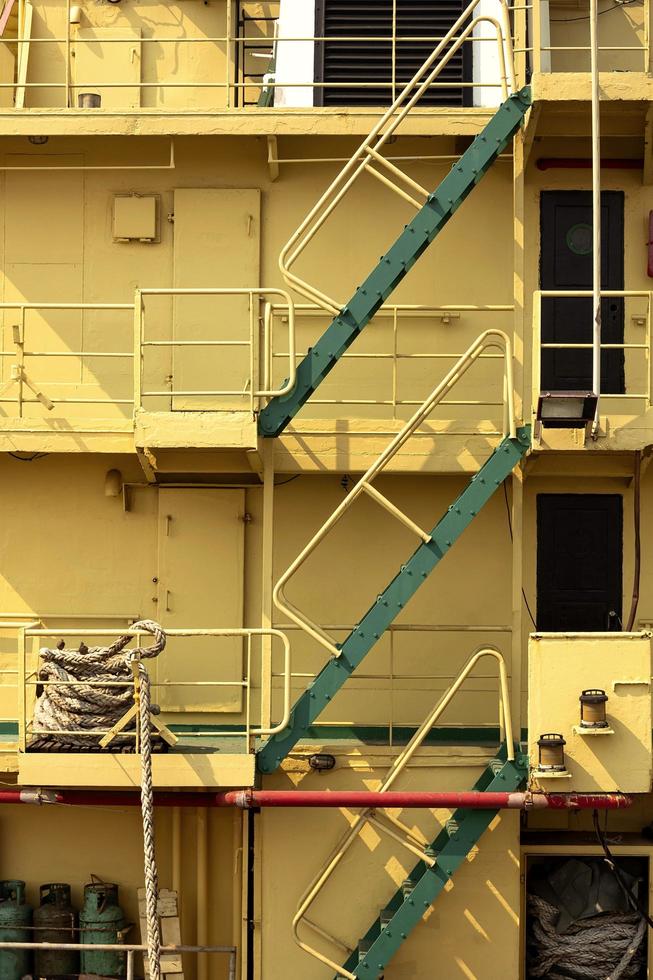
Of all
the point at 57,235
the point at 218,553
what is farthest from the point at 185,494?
the point at 57,235

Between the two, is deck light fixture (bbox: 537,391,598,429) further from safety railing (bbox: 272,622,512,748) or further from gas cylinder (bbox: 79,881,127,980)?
gas cylinder (bbox: 79,881,127,980)

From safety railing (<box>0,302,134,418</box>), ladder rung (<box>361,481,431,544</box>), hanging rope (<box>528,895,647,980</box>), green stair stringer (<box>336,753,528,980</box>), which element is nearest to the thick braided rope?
green stair stringer (<box>336,753,528,980</box>)

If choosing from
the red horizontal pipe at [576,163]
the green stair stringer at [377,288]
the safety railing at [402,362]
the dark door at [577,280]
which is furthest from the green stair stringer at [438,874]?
the red horizontal pipe at [576,163]

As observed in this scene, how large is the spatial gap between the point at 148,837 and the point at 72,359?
5.07m

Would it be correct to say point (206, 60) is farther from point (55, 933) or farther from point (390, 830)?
point (55, 933)

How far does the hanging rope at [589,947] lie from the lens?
1362 cm

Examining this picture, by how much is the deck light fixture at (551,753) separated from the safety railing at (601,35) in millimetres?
6549

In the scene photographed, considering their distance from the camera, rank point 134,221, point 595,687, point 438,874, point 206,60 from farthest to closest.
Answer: point 206,60 < point 134,221 < point 438,874 < point 595,687

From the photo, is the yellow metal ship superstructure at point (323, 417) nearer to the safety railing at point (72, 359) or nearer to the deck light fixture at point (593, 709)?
the safety railing at point (72, 359)

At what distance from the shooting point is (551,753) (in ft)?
41.2

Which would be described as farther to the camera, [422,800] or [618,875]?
[618,875]

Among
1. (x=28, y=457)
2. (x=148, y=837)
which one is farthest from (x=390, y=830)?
(x=28, y=457)

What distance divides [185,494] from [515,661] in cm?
348

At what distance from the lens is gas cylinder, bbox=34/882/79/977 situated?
13.8 m
